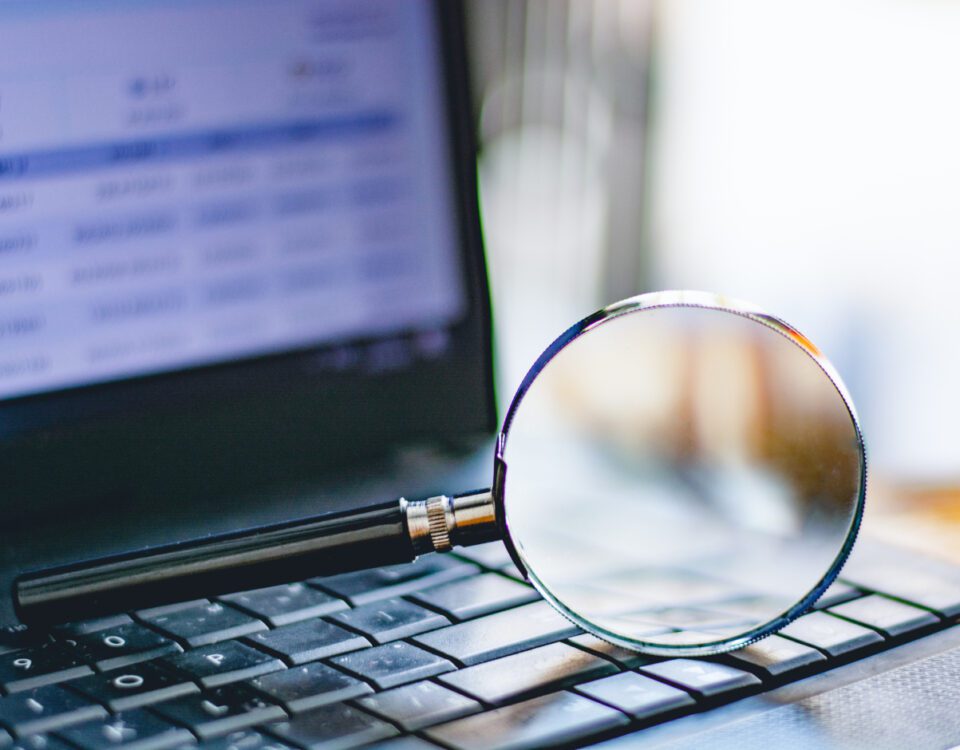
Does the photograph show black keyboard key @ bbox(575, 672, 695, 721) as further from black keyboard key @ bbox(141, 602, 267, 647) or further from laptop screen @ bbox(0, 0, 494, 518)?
laptop screen @ bbox(0, 0, 494, 518)

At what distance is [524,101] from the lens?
1.60 metres

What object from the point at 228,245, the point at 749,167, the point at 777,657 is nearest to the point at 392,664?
the point at 777,657

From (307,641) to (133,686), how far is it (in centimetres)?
5

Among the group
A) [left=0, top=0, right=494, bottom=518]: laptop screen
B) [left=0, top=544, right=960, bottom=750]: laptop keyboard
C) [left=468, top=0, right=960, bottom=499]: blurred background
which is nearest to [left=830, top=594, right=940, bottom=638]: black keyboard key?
[left=0, top=544, right=960, bottom=750]: laptop keyboard

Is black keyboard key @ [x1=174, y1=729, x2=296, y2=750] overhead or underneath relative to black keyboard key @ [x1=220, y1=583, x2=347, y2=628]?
overhead

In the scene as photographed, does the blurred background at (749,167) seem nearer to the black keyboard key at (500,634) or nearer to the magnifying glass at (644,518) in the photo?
the magnifying glass at (644,518)

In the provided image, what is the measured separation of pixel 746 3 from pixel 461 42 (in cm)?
136

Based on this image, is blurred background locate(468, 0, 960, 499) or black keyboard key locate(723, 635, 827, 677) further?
blurred background locate(468, 0, 960, 499)

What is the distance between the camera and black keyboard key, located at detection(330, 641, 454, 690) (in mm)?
298

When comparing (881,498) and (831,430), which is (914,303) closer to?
(881,498)

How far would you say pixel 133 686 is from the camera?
298mm

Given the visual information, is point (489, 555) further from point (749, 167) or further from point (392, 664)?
point (749, 167)

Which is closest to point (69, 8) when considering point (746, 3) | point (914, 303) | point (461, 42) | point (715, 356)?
point (461, 42)

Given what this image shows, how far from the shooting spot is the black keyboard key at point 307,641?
316 mm
